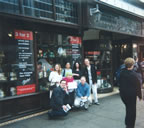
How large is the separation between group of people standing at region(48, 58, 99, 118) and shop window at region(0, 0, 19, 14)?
228 centimetres

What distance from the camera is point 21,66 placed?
5332 millimetres

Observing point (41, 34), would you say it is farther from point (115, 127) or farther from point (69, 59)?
point (115, 127)

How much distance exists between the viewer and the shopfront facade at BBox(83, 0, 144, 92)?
6793mm

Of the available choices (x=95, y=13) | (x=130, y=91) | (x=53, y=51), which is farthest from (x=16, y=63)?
(x=95, y=13)

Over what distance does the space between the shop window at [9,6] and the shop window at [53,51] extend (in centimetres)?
121

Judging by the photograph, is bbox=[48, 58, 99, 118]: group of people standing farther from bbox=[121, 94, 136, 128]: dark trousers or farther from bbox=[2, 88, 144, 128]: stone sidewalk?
bbox=[121, 94, 136, 128]: dark trousers

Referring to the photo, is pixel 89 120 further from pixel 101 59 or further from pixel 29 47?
pixel 101 59

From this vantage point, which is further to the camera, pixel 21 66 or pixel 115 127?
pixel 21 66

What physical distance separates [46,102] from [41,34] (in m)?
2.47

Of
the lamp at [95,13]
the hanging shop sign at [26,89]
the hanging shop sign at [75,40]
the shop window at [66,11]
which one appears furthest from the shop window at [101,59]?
the hanging shop sign at [26,89]

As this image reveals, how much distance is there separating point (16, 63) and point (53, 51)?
5.47ft

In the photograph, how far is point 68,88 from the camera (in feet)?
18.5

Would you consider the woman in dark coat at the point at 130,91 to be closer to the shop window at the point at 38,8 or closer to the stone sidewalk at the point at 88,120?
the stone sidewalk at the point at 88,120

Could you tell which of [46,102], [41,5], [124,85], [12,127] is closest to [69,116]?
[46,102]
